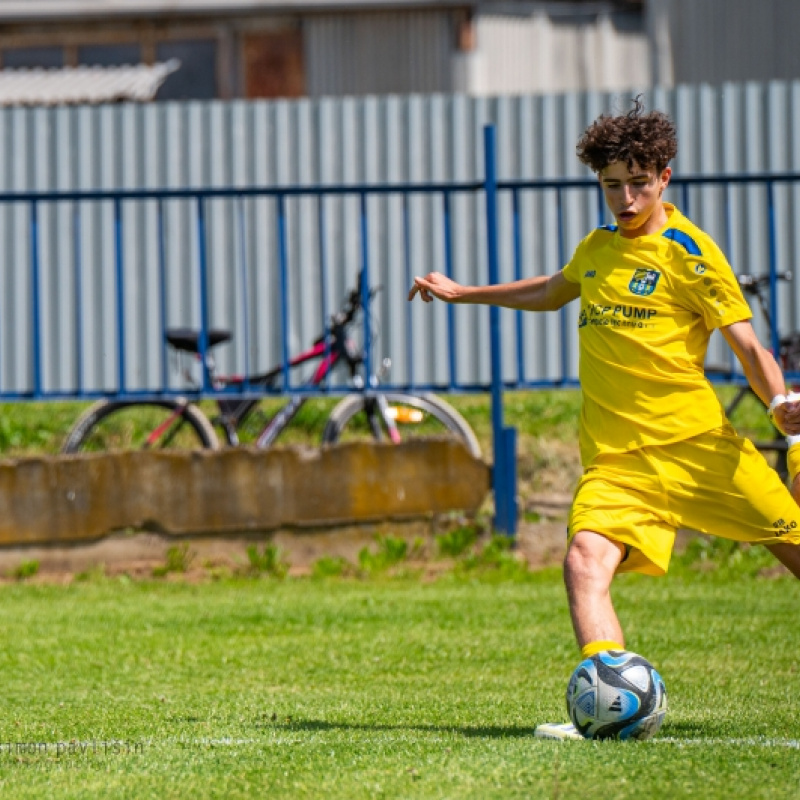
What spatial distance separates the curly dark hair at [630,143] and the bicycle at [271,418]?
16.4 ft

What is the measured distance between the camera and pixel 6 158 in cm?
1527

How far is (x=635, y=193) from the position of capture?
5.38 meters

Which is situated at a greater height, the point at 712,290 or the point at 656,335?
the point at 712,290

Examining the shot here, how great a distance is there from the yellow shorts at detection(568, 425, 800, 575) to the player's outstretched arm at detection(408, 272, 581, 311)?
0.69 m

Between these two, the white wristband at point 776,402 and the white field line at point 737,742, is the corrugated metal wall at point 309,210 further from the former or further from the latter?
the white field line at point 737,742

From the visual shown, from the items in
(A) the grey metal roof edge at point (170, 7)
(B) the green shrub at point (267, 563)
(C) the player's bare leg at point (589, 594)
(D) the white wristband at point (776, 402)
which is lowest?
(B) the green shrub at point (267, 563)

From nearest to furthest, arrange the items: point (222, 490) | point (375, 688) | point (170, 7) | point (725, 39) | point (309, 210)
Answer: point (375, 688), point (222, 490), point (309, 210), point (170, 7), point (725, 39)

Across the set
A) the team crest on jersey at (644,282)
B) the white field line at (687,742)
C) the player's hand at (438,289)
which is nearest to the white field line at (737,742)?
the white field line at (687,742)

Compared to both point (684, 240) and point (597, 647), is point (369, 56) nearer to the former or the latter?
point (684, 240)

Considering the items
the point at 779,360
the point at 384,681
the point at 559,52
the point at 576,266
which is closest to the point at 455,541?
the point at 779,360

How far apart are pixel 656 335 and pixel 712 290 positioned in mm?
219

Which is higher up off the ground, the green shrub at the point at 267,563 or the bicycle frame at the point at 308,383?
the bicycle frame at the point at 308,383

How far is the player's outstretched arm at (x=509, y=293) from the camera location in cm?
582

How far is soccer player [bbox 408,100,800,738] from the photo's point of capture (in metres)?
5.29
